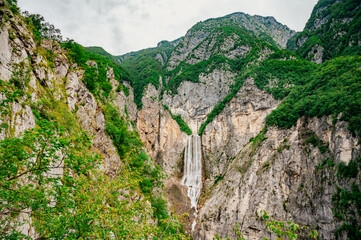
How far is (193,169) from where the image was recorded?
49.8m

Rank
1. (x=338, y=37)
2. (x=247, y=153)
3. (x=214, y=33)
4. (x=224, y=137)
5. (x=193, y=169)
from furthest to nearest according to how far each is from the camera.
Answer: (x=214, y=33) < (x=338, y=37) < (x=224, y=137) < (x=193, y=169) < (x=247, y=153)

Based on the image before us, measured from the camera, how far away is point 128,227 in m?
6.67

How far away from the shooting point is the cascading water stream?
44781mm

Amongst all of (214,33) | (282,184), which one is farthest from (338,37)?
(282,184)

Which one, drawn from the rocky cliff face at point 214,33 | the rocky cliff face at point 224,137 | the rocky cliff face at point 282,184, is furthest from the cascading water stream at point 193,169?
the rocky cliff face at point 214,33

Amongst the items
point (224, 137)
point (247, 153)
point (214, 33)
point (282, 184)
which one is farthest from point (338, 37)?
point (282, 184)

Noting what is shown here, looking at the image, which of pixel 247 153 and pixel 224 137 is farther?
pixel 224 137

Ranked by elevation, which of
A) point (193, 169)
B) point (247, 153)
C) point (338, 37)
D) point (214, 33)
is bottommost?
point (193, 169)

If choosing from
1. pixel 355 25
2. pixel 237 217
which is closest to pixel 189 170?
pixel 237 217

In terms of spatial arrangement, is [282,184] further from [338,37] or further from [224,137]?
[338,37]

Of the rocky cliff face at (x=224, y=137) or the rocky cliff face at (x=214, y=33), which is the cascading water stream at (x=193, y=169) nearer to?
the rocky cliff face at (x=224, y=137)

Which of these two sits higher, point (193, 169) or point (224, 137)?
point (224, 137)

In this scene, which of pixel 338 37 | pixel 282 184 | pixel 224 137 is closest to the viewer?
pixel 282 184

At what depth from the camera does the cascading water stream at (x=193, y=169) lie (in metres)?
44.8
